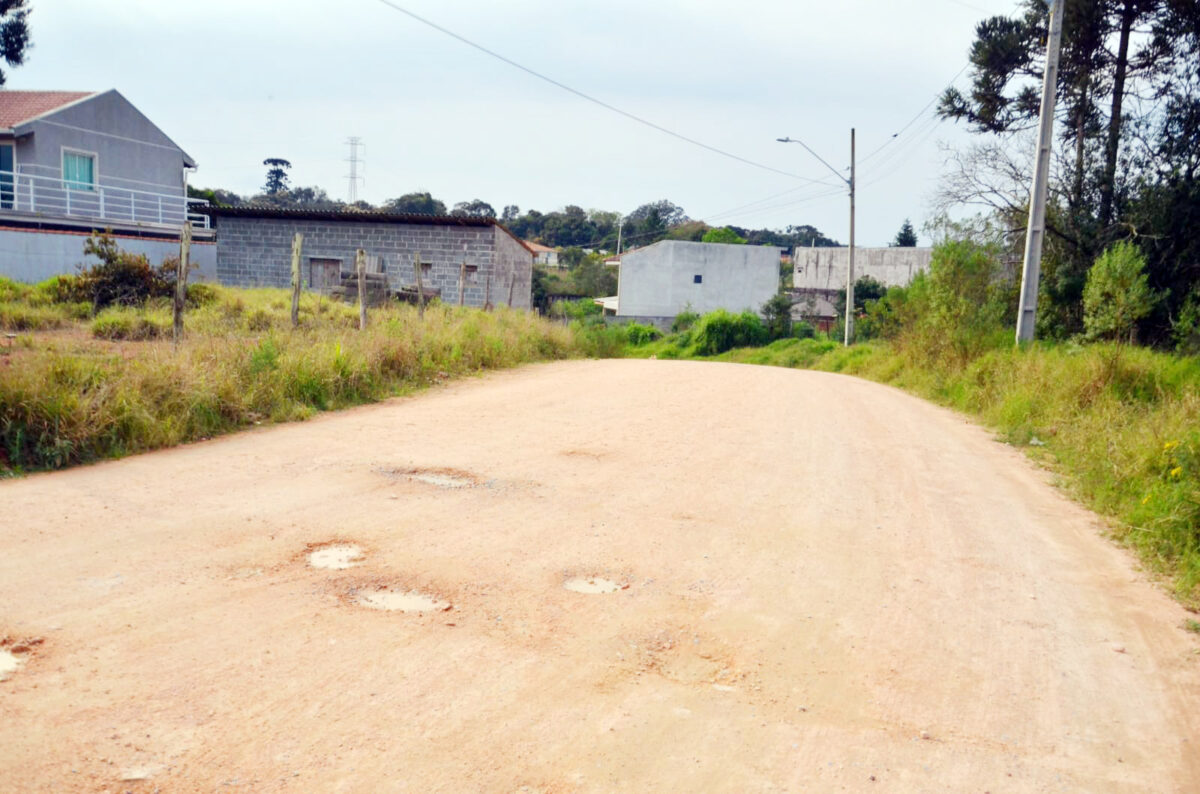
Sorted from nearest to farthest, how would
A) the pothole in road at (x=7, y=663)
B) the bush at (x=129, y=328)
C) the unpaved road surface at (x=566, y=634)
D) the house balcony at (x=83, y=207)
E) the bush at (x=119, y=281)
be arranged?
1. the unpaved road surface at (x=566, y=634)
2. the pothole in road at (x=7, y=663)
3. the bush at (x=129, y=328)
4. the bush at (x=119, y=281)
5. the house balcony at (x=83, y=207)

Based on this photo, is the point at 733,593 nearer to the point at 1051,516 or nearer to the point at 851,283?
the point at 1051,516

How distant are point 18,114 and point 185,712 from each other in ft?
109

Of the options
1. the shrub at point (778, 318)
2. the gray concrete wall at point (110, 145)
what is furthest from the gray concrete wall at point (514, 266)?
the gray concrete wall at point (110, 145)

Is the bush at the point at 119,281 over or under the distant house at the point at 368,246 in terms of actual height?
under

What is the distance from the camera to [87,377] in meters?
8.20

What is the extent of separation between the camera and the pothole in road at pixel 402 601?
4.72 meters

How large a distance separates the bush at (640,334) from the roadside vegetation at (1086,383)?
16698mm

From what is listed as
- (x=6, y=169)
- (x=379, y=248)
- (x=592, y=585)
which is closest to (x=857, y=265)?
(x=379, y=248)

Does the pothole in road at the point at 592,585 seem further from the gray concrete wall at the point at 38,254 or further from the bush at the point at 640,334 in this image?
the bush at the point at 640,334

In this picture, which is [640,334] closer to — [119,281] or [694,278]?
[694,278]

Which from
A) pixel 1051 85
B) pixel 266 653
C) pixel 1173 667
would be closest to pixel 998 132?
pixel 1051 85

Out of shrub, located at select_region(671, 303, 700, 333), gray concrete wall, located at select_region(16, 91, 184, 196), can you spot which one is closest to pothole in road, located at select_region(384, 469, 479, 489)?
gray concrete wall, located at select_region(16, 91, 184, 196)

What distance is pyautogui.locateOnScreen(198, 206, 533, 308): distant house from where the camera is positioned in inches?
1179

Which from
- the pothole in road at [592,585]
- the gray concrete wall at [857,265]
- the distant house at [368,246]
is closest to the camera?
the pothole in road at [592,585]
